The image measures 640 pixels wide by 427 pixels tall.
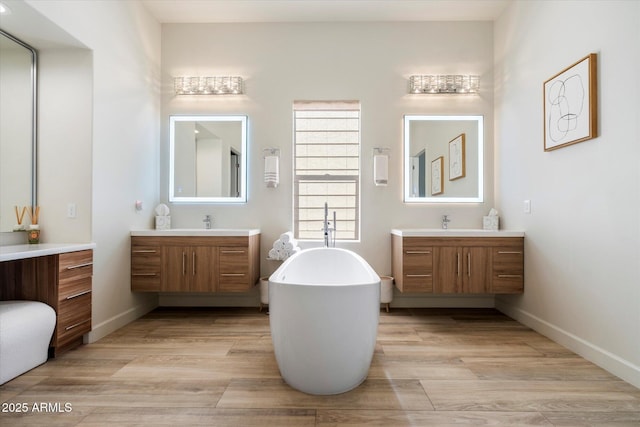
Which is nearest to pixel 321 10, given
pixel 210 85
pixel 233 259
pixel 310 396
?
pixel 210 85

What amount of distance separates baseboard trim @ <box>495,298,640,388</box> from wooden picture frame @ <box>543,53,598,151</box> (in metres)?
1.40

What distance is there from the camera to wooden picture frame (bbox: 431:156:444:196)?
139 inches

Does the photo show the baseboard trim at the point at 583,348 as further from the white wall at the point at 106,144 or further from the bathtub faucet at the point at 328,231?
the white wall at the point at 106,144

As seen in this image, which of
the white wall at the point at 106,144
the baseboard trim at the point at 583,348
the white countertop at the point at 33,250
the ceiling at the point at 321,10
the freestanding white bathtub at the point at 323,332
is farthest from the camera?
the ceiling at the point at 321,10

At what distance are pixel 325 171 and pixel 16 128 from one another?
Result: 99.9 inches

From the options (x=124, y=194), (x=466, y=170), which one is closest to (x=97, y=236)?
(x=124, y=194)

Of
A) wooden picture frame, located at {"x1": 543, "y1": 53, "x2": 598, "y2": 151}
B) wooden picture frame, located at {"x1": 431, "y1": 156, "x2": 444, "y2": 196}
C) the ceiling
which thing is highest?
the ceiling

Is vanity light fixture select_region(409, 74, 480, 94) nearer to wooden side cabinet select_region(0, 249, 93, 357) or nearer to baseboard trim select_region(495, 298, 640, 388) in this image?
baseboard trim select_region(495, 298, 640, 388)

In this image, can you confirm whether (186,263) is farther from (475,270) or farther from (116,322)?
(475,270)

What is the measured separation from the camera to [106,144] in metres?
2.69

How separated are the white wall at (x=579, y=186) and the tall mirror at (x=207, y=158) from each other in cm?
270

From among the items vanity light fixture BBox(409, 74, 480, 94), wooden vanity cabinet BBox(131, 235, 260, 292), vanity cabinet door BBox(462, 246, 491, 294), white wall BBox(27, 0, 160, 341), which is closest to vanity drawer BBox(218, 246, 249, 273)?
Answer: wooden vanity cabinet BBox(131, 235, 260, 292)

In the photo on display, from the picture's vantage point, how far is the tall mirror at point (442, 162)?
11.5 feet

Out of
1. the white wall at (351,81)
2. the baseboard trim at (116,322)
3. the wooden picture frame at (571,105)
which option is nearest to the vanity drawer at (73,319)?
the baseboard trim at (116,322)
